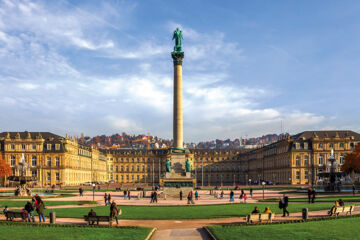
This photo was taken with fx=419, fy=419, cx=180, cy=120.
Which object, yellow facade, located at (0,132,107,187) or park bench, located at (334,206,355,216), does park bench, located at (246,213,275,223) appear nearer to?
park bench, located at (334,206,355,216)

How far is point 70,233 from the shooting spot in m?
25.4

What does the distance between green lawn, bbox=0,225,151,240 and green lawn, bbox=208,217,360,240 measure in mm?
4984

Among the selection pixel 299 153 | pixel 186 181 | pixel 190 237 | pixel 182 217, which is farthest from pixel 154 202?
pixel 299 153

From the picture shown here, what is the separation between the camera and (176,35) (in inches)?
2985

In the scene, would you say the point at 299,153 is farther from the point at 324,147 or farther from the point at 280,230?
the point at 280,230

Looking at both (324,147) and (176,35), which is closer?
(176,35)

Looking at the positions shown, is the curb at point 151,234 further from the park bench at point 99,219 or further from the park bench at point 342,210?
the park bench at point 342,210

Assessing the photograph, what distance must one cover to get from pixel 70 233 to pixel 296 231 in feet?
44.8

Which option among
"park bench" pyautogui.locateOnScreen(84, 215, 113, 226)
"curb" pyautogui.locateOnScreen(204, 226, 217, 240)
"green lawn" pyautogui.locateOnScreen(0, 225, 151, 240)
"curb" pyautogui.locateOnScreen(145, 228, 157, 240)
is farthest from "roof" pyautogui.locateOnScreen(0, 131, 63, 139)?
"curb" pyautogui.locateOnScreen(204, 226, 217, 240)

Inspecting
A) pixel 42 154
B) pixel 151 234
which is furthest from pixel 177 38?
pixel 42 154

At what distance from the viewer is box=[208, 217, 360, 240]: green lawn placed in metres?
23.3

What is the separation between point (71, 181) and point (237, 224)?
126725 mm

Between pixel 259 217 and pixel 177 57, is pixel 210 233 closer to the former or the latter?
pixel 259 217

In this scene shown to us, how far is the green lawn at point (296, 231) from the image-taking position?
23.3 meters
